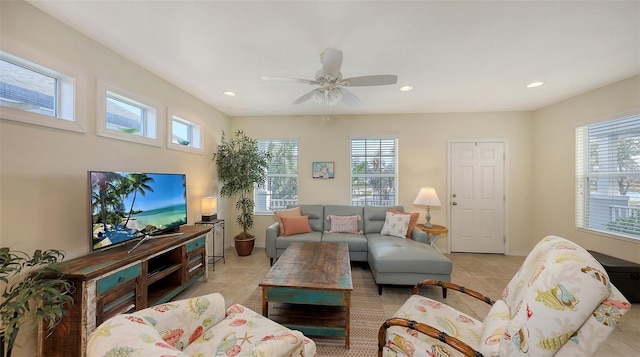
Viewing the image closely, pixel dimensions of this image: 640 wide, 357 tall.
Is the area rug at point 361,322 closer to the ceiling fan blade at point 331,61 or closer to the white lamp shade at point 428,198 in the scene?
the white lamp shade at point 428,198

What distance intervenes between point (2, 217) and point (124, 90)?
1405mm

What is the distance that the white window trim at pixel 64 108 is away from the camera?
1482 mm

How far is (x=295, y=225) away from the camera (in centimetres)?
360

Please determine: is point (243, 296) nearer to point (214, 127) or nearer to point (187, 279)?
point (187, 279)

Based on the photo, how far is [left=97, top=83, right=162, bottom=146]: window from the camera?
2.07m

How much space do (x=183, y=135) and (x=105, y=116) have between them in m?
1.26

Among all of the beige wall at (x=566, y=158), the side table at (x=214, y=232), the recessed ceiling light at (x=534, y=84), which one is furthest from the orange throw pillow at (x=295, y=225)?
the beige wall at (x=566, y=158)

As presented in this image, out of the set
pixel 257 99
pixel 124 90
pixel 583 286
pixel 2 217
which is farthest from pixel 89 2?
pixel 583 286

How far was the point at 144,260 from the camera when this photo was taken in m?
1.96

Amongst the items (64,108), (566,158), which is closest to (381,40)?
(64,108)

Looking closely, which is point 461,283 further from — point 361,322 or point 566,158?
point 566,158

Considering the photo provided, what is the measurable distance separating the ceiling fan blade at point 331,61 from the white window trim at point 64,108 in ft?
6.71

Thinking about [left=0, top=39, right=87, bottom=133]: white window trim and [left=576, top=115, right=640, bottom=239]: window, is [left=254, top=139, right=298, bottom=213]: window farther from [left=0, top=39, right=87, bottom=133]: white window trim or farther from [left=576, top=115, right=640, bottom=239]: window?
[left=576, top=115, right=640, bottom=239]: window

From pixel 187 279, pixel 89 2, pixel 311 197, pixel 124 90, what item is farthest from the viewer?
pixel 311 197
